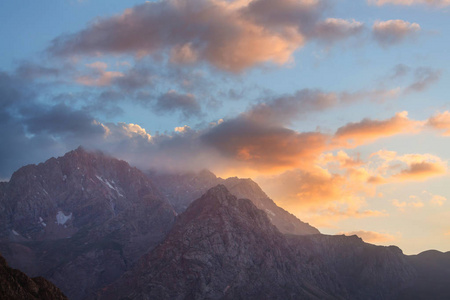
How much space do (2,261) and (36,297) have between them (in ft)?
55.7

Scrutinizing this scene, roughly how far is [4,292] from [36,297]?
55.6ft

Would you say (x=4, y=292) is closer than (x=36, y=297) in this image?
Yes

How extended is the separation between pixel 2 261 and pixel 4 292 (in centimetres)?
1370

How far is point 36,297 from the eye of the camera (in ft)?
654

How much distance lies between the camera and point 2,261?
638 feet

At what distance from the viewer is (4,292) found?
604 feet
